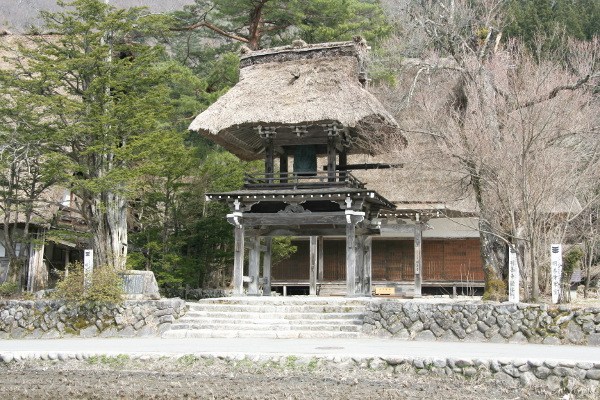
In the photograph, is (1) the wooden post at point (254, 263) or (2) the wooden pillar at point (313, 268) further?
(2) the wooden pillar at point (313, 268)

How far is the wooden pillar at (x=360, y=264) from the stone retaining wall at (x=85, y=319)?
6502 mm

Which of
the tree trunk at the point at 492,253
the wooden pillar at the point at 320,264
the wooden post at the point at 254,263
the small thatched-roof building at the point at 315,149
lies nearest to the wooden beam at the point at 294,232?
the small thatched-roof building at the point at 315,149

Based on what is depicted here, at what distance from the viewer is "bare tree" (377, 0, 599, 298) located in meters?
13.6

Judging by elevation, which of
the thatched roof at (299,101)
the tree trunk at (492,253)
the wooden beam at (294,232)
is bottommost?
the tree trunk at (492,253)

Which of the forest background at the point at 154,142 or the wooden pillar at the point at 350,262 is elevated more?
the forest background at the point at 154,142

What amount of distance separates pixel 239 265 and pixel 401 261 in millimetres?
9803

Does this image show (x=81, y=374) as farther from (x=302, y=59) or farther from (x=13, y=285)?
(x=302, y=59)

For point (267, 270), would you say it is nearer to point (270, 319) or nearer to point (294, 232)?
point (294, 232)

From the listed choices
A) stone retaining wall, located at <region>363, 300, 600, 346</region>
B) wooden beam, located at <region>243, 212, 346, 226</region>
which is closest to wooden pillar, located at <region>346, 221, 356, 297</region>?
wooden beam, located at <region>243, 212, 346, 226</region>

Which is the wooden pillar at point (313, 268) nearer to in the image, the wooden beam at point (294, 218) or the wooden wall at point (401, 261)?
the wooden wall at point (401, 261)

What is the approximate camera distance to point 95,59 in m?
17.4

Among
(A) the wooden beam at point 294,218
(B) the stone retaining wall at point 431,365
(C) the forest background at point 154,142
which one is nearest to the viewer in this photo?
(B) the stone retaining wall at point 431,365

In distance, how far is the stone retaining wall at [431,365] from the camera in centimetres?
905

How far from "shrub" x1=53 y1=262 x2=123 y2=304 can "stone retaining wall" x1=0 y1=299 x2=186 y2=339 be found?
206 mm
